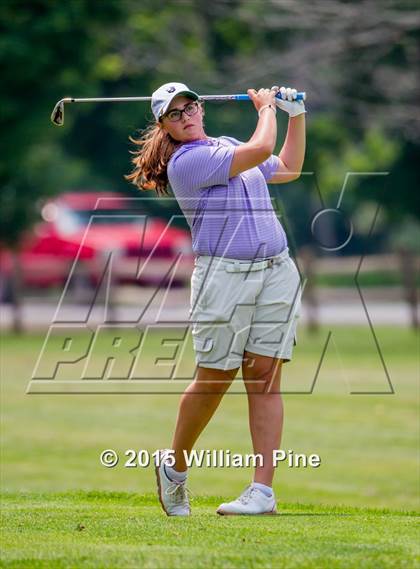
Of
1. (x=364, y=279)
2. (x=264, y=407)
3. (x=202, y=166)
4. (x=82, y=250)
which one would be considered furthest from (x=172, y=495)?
(x=364, y=279)

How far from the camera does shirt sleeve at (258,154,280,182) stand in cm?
696

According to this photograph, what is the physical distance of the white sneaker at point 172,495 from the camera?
6859 millimetres

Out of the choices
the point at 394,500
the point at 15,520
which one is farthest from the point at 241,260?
the point at 394,500

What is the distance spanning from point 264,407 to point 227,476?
5388mm

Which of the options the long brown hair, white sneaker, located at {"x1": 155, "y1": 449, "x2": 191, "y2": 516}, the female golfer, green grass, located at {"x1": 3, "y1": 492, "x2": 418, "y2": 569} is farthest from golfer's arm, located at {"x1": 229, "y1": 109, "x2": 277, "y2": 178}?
green grass, located at {"x1": 3, "y1": 492, "x2": 418, "y2": 569}

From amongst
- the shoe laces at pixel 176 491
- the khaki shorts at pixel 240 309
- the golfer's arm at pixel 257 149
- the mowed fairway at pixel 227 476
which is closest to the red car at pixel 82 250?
the mowed fairway at pixel 227 476

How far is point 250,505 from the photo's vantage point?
22.3ft

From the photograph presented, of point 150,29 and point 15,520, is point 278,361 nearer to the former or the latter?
point 15,520

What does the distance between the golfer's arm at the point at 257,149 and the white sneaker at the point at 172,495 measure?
4.70 feet

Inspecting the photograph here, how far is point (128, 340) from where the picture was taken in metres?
24.2

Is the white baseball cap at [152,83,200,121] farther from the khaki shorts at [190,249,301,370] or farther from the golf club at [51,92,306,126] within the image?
the khaki shorts at [190,249,301,370]

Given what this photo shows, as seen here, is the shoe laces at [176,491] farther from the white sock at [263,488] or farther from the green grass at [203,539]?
the white sock at [263,488]

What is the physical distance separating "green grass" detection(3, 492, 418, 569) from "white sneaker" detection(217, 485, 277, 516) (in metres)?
0.07

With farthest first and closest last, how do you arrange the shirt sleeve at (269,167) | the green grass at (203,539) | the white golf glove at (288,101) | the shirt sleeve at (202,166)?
the shirt sleeve at (269,167), the white golf glove at (288,101), the shirt sleeve at (202,166), the green grass at (203,539)
